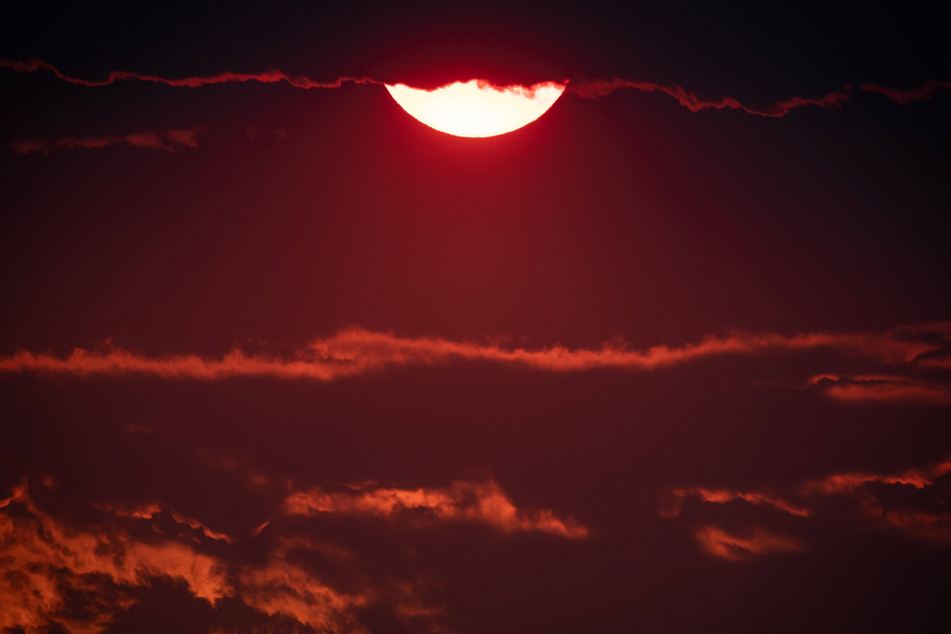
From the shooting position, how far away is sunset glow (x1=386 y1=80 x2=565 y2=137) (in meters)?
2.42

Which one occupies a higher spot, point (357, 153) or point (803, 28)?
point (803, 28)

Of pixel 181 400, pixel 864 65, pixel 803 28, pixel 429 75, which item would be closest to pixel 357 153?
pixel 429 75

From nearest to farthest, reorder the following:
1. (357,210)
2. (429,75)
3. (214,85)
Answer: (429,75) → (214,85) → (357,210)

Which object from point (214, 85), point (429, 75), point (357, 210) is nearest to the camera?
point (429, 75)

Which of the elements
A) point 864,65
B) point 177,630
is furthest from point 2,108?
point 864,65

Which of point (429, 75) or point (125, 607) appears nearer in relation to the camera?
point (429, 75)

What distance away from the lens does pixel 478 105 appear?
7.91ft

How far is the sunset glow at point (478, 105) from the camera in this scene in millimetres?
2416

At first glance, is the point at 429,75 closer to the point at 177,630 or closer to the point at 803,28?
the point at 803,28

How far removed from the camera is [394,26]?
97.5 inches

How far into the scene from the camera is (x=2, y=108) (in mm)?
2627

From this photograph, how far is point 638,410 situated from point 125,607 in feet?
10.8

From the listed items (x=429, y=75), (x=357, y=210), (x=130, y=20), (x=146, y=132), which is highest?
(x=130, y=20)

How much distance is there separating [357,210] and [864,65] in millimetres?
2791
